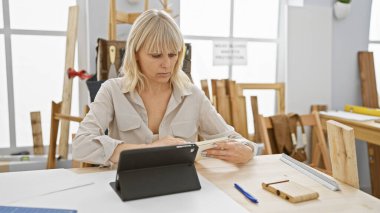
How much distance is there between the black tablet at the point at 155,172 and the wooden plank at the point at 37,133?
1.61m

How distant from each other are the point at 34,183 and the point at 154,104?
64cm

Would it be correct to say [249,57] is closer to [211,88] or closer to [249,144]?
[211,88]

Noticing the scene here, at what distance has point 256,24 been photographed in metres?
2.95

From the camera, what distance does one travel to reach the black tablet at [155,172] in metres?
0.91

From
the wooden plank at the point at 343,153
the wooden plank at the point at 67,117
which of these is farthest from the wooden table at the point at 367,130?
the wooden plank at the point at 67,117

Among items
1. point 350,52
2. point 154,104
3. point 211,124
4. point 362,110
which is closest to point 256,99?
point 362,110

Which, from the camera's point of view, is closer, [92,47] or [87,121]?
[87,121]

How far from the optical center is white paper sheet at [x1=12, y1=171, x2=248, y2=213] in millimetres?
834

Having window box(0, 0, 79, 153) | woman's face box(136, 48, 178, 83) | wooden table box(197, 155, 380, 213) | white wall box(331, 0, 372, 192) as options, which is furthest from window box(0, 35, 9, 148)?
Answer: white wall box(331, 0, 372, 192)

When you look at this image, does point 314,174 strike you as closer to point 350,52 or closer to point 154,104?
point 154,104

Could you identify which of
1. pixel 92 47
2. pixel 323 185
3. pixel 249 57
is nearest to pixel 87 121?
pixel 323 185

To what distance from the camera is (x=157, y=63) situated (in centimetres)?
142

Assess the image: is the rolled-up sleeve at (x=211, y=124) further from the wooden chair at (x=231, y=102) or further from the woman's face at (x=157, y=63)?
the wooden chair at (x=231, y=102)

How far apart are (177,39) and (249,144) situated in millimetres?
506
